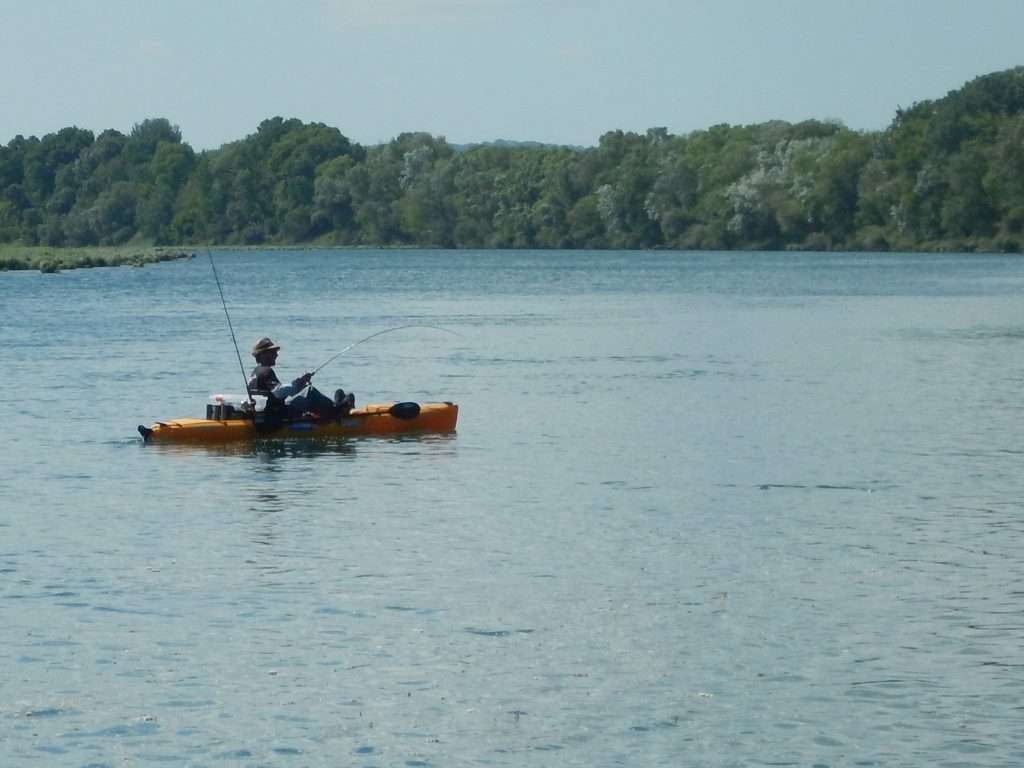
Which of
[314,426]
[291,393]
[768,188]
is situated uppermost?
[768,188]

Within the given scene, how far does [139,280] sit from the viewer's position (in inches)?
4774

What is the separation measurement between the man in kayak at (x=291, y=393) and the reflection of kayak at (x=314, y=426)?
0.51 ft

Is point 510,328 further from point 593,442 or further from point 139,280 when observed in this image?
point 139,280

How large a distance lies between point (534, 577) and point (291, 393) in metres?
11.0

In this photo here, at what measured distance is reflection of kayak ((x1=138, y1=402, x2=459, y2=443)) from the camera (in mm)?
28812

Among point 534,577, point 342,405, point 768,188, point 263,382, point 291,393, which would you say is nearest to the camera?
point 534,577

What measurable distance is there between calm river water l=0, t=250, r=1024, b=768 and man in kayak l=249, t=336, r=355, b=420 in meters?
0.56

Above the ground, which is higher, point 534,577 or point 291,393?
point 291,393

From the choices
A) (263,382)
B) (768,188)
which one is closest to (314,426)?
(263,382)

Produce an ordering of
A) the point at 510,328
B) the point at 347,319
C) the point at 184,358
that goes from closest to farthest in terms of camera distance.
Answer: the point at 184,358 → the point at 510,328 → the point at 347,319

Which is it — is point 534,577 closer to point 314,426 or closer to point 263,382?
point 263,382

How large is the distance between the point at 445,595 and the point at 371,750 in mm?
4862

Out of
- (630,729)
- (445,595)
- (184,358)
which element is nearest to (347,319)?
(184,358)

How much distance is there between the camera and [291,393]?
29.2 m
